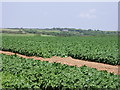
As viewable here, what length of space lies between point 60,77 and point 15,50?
15.0 m

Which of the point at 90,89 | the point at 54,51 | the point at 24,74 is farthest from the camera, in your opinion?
the point at 54,51

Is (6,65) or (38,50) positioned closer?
(6,65)

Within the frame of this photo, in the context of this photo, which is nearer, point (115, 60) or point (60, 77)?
point (60, 77)

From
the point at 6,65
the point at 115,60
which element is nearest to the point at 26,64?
the point at 6,65

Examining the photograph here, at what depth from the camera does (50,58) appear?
792 inches

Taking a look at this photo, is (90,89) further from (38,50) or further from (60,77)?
(38,50)

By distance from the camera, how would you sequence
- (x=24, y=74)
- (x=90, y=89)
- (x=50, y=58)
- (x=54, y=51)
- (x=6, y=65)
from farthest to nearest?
(x=54, y=51) → (x=50, y=58) → (x=6, y=65) → (x=24, y=74) → (x=90, y=89)

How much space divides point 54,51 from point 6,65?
9.72m

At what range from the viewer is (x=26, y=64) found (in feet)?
41.2

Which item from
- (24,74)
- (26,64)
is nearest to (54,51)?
(26,64)

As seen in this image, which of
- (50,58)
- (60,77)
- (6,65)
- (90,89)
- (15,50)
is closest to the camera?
(90,89)

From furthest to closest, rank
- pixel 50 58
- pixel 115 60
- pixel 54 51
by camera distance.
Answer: pixel 54 51, pixel 50 58, pixel 115 60

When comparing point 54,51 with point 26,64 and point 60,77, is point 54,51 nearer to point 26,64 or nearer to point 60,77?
point 26,64

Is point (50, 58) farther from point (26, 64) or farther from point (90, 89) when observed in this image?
point (90, 89)
